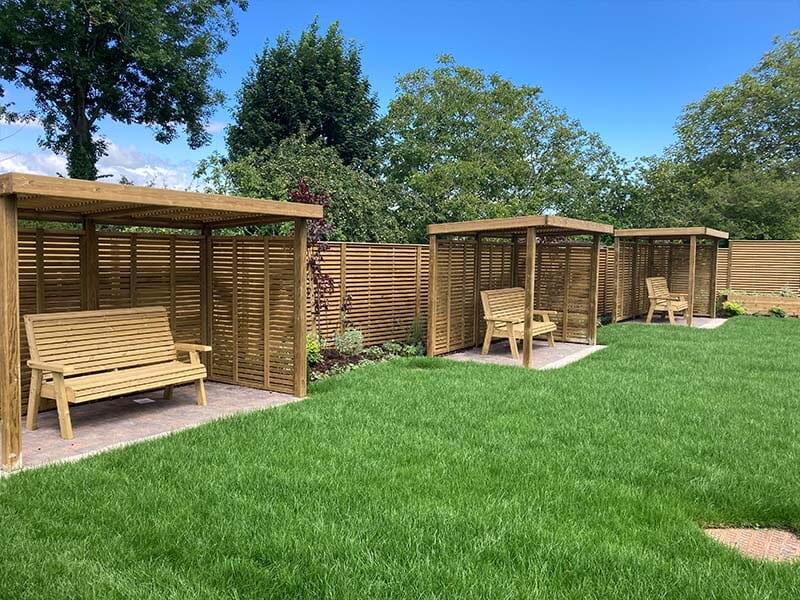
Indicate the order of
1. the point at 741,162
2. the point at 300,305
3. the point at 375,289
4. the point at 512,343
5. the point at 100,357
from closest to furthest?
the point at 100,357 → the point at 300,305 → the point at 512,343 → the point at 375,289 → the point at 741,162

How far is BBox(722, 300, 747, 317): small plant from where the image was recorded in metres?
17.5

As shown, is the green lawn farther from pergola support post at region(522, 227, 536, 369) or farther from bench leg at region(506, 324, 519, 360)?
bench leg at region(506, 324, 519, 360)

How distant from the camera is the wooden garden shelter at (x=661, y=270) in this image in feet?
52.4

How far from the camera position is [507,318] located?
10.2 metres

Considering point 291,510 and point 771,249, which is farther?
point 771,249

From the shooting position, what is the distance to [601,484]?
14.0 feet

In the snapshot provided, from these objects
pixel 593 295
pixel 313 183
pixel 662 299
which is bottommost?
pixel 662 299

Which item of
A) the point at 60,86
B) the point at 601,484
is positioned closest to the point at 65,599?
the point at 601,484

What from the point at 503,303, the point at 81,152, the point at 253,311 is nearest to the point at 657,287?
the point at 503,303

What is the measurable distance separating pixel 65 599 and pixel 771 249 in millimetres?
19816

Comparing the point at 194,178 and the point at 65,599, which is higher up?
the point at 194,178

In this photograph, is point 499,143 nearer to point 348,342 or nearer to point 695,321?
point 695,321

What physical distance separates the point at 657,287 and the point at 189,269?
12582 mm

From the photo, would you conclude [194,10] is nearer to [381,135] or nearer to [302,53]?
[302,53]
